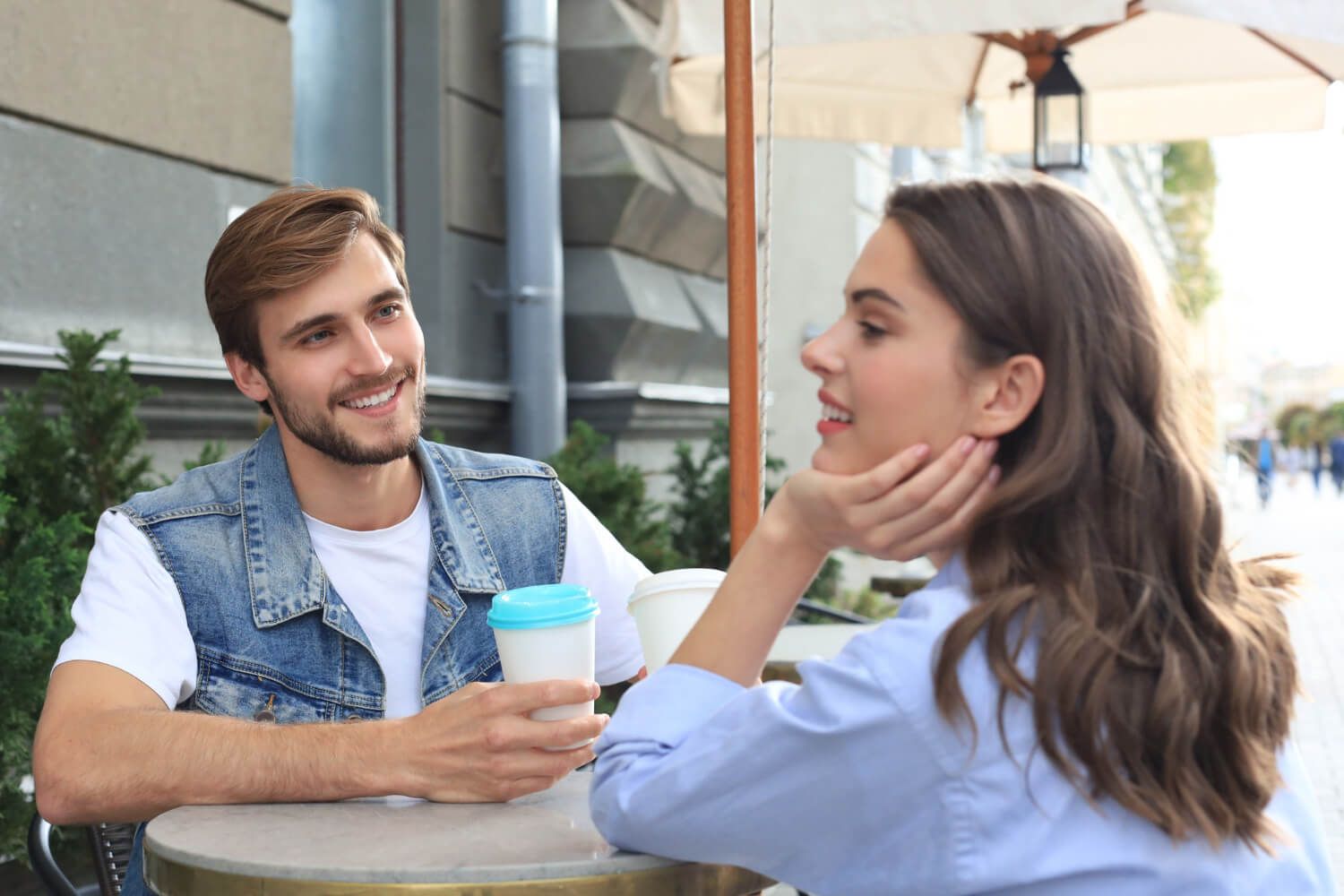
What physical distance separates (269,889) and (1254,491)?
3388 cm

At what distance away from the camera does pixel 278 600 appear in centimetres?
209

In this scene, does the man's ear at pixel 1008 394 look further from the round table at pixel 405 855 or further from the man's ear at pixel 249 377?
the man's ear at pixel 249 377

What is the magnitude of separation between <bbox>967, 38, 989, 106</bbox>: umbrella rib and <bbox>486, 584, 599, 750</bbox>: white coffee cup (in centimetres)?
500

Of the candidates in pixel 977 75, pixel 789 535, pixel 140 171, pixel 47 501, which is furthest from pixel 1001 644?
pixel 977 75

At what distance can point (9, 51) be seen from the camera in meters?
3.75

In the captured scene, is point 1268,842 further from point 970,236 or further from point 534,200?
point 534,200

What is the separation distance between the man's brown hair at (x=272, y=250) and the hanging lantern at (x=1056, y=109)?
3983 mm

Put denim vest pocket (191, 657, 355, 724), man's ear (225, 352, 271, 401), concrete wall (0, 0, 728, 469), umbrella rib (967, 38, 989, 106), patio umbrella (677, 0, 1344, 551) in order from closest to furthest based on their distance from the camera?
denim vest pocket (191, 657, 355, 724) → man's ear (225, 352, 271, 401) → concrete wall (0, 0, 728, 469) → patio umbrella (677, 0, 1344, 551) → umbrella rib (967, 38, 989, 106)

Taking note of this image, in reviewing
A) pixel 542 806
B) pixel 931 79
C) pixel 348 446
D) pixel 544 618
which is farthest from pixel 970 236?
pixel 931 79

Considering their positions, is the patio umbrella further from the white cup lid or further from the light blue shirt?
the light blue shirt

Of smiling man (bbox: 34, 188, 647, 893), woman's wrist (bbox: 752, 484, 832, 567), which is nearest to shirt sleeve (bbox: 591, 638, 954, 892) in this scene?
woman's wrist (bbox: 752, 484, 832, 567)

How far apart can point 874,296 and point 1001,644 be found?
0.40m

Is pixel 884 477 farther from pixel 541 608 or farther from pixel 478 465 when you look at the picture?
pixel 478 465

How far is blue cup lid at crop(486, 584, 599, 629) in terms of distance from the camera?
1.66 m
